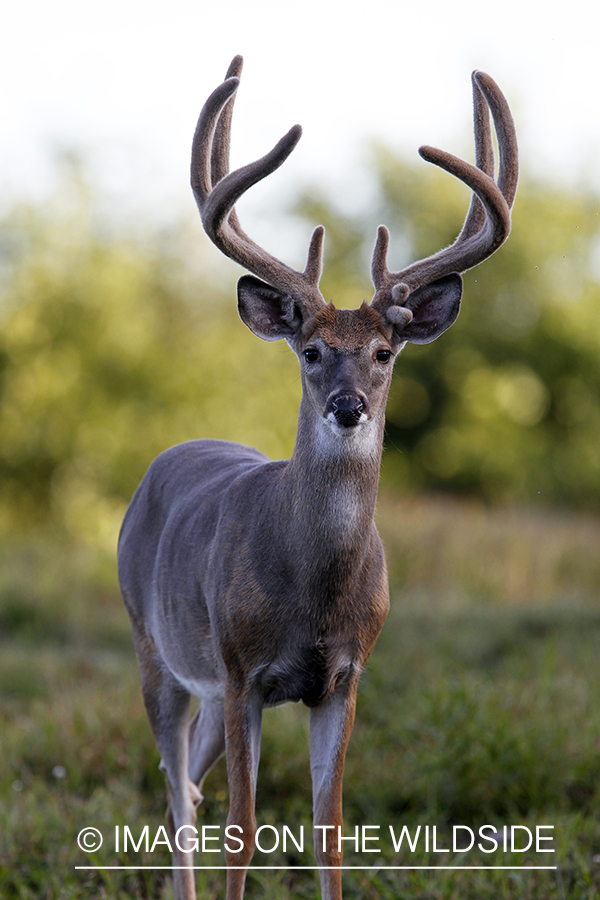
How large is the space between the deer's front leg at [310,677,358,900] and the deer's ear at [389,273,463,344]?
110 centimetres

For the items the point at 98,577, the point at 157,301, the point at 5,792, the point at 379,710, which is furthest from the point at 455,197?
the point at 5,792

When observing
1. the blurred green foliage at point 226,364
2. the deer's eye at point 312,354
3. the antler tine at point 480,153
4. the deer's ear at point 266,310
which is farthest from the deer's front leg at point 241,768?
the blurred green foliage at point 226,364

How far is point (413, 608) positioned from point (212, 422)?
5466mm

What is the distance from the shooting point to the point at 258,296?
3.21m

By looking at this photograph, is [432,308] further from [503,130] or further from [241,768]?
[241,768]

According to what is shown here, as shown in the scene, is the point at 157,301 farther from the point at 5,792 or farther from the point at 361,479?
the point at 361,479

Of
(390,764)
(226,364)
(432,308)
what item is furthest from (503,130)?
(226,364)

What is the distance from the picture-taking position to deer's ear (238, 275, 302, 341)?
10.5 feet

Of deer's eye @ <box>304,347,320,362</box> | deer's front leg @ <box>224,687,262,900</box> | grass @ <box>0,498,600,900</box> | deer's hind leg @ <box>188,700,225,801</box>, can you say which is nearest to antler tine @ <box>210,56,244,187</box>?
Result: deer's eye @ <box>304,347,320,362</box>

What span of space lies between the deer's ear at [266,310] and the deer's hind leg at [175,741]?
1441 millimetres

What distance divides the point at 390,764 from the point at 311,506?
3.09 m

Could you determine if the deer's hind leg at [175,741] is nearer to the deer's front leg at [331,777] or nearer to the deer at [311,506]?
the deer at [311,506]

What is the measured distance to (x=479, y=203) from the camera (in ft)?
11.0

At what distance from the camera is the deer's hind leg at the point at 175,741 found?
3891 mm
